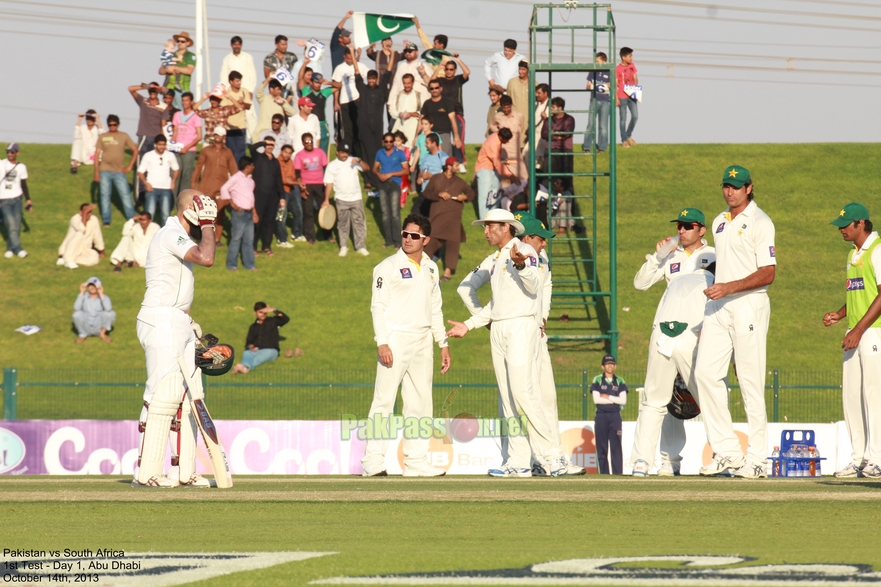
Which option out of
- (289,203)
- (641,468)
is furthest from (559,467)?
(289,203)

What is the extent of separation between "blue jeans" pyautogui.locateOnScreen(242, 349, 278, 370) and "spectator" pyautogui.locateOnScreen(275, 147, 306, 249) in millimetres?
4159

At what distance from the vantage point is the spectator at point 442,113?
25347 millimetres

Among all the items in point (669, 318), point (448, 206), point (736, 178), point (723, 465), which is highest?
point (448, 206)

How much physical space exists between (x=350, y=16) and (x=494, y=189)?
545 centimetres

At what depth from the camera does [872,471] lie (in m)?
10.8

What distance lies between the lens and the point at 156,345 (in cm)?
955

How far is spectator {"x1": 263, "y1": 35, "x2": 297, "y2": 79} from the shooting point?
2669cm

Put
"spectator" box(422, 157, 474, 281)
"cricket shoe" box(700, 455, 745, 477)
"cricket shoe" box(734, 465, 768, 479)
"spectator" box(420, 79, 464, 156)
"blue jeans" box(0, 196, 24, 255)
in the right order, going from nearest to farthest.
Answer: "cricket shoe" box(734, 465, 768, 479) < "cricket shoe" box(700, 455, 745, 477) < "spectator" box(422, 157, 474, 281) < "spectator" box(420, 79, 464, 156) < "blue jeans" box(0, 196, 24, 255)

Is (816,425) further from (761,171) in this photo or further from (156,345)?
(761,171)

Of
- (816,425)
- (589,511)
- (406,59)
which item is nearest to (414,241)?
(589,511)

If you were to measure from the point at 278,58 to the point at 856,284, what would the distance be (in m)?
17.9

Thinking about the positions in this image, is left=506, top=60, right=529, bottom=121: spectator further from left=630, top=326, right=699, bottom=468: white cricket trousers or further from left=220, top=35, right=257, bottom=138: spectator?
left=630, top=326, right=699, bottom=468: white cricket trousers

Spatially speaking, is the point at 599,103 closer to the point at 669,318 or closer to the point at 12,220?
the point at 12,220

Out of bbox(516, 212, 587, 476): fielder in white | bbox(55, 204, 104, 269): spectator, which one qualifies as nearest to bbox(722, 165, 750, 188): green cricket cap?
bbox(516, 212, 587, 476): fielder in white
